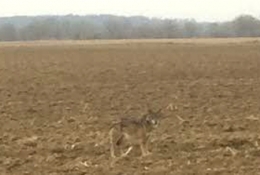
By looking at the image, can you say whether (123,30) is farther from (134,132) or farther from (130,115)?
(134,132)

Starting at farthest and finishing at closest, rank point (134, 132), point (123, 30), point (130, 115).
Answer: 1. point (123, 30)
2. point (130, 115)
3. point (134, 132)

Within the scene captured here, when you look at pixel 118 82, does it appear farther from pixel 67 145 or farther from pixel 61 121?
pixel 67 145

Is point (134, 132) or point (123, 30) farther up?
point (134, 132)

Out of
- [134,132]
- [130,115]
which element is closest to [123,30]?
[130,115]

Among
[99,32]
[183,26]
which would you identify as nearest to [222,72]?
[99,32]

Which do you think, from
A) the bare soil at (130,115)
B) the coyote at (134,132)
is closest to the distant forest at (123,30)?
the bare soil at (130,115)

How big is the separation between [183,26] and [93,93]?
12727 cm

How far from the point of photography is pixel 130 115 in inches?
621

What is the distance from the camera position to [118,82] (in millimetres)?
24438

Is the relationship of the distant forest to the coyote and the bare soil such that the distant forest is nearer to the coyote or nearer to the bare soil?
the bare soil

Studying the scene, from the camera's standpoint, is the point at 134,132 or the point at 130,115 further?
the point at 130,115

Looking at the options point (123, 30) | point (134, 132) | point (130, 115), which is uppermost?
point (134, 132)

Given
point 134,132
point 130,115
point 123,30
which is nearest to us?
point 134,132

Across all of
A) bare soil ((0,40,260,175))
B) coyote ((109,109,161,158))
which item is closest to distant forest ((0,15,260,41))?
bare soil ((0,40,260,175))
